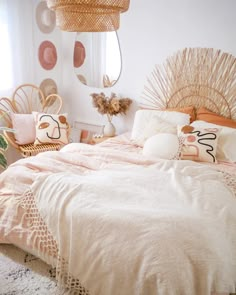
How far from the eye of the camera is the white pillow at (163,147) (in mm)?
2242

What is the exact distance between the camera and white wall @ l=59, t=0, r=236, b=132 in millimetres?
2654

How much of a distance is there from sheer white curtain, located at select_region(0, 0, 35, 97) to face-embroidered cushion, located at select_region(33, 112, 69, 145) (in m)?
0.49

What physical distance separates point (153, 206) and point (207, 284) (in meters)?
0.43

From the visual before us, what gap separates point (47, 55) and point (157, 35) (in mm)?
1400

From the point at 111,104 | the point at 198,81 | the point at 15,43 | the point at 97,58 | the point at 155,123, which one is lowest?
the point at 155,123

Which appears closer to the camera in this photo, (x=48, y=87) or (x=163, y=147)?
(x=163, y=147)

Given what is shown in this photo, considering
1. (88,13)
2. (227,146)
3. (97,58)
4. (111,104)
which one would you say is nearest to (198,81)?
(227,146)

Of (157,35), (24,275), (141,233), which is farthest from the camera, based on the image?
(157,35)

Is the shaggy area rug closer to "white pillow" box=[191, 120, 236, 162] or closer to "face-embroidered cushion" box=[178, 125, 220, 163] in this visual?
"face-embroidered cushion" box=[178, 125, 220, 163]

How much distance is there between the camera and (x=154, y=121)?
8.79ft

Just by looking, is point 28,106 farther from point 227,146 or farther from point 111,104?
point 227,146

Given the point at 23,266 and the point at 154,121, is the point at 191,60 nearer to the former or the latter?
the point at 154,121

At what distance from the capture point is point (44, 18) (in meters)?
3.37

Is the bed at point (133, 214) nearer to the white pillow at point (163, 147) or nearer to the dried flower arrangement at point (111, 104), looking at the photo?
the white pillow at point (163, 147)
